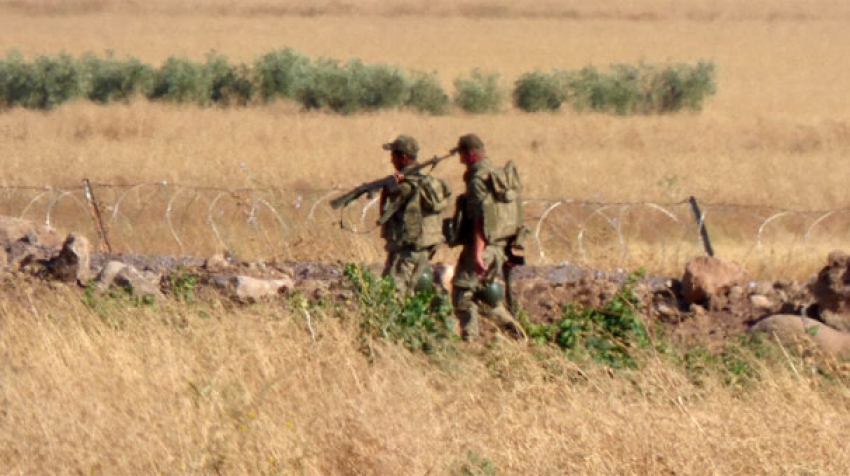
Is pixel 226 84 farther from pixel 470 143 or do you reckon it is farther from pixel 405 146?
pixel 470 143

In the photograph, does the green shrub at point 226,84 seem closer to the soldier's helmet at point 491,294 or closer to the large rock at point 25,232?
the large rock at point 25,232

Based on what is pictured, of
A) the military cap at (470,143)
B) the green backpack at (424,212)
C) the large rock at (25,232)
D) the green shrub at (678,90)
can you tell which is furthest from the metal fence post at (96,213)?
the green shrub at (678,90)

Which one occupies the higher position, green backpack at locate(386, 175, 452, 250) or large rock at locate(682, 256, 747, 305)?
green backpack at locate(386, 175, 452, 250)

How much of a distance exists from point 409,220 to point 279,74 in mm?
23806

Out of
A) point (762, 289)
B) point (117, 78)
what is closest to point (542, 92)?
point (117, 78)

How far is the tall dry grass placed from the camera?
193 inches

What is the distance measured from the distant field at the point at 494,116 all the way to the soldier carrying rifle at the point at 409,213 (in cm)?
359

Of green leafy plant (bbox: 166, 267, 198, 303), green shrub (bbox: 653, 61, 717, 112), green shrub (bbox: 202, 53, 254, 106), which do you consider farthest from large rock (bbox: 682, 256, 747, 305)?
green shrub (bbox: 202, 53, 254, 106)

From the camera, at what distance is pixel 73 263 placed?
9.55 m

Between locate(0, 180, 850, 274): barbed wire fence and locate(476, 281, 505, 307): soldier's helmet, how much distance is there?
9.46 feet

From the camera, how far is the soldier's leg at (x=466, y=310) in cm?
778

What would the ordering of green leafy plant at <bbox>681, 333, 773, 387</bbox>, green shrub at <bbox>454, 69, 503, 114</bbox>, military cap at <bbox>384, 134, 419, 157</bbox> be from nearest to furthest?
green leafy plant at <bbox>681, 333, 773, 387</bbox>, military cap at <bbox>384, 134, 419, 157</bbox>, green shrub at <bbox>454, 69, 503, 114</bbox>

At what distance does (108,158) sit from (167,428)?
14.5 metres

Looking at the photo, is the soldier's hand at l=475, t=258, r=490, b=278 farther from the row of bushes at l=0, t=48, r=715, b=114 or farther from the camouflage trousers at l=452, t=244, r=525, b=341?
the row of bushes at l=0, t=48, r=715, b=114
